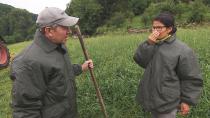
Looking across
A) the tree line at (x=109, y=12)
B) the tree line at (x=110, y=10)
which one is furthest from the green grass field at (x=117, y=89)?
the tree line at (x=110, y=10)

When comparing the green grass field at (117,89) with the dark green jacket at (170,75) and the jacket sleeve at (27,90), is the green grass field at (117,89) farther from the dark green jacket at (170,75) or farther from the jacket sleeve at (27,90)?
the jacket sleeve at (27,90)

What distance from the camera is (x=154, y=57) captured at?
14.3ft

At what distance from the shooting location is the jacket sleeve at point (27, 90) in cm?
361

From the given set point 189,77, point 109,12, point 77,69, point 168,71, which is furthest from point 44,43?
point 109,12

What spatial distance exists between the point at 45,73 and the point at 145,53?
1.18 m

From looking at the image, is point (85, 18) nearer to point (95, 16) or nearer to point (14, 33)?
point (95, 16)

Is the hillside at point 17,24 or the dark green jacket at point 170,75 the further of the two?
the hillside at point 17,24

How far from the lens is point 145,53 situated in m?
4.41

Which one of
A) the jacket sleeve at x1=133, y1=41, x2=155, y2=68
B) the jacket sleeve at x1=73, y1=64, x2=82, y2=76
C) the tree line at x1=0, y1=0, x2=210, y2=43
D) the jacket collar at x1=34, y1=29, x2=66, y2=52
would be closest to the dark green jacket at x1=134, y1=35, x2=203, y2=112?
the jacket sleeve at x1=133, y1=41, x2=155, y2=68

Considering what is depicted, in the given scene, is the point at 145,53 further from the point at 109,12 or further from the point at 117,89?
the point at 109,12

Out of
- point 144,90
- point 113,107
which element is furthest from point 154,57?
point 113,107

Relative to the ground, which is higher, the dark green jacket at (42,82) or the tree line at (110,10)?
the dark green jacket at (42,82)

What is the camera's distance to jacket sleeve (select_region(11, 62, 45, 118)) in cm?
361

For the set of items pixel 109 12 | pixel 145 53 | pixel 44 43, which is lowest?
pixel 109 12
